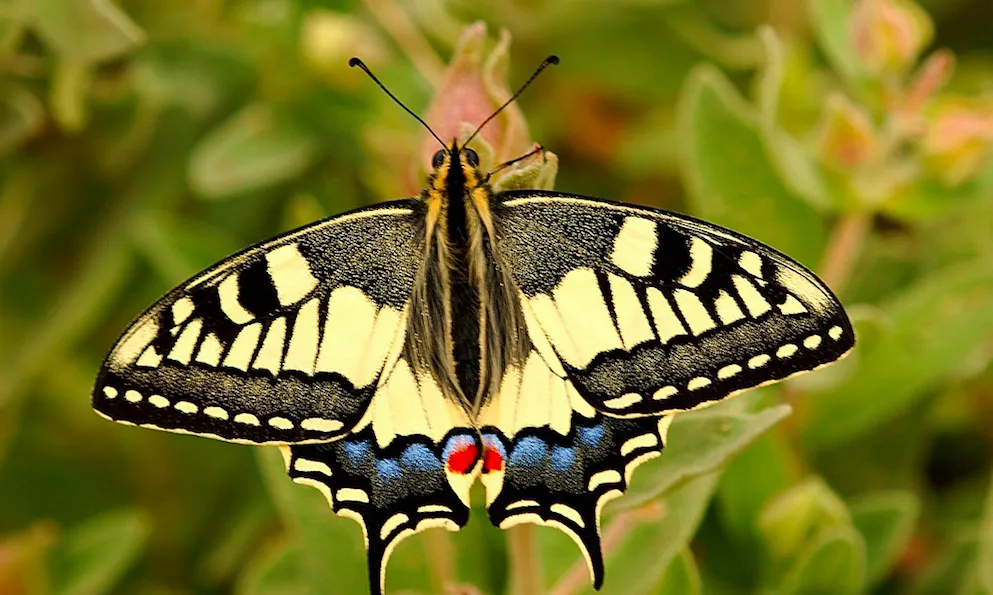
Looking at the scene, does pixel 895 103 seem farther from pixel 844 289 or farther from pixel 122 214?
pixel 122 214

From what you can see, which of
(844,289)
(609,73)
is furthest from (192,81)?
(844,289)

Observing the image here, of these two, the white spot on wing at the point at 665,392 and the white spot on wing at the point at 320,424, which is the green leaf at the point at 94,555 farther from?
the white spot on wing at the point at 665,392

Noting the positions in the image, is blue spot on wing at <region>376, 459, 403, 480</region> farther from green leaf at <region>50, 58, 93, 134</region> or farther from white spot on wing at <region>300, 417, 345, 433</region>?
green leaf at <region>50, 58, 93, 134</region>

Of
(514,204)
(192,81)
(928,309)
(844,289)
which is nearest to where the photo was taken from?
(514,204)

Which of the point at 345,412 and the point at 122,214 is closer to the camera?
the point at 345,412

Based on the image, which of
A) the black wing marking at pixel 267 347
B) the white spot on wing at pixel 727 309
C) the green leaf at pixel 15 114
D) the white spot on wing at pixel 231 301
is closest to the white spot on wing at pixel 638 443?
the white spot on wing at pixel 727 309

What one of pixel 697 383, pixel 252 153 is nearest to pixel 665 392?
pixel 697 383
